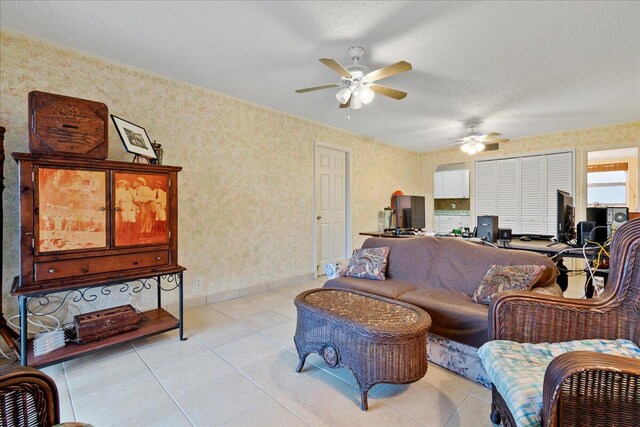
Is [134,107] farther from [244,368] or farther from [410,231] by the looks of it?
[410,231]

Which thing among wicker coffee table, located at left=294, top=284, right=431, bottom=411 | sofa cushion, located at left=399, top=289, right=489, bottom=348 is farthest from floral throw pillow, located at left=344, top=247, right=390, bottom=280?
wicker coffee table, located at left=294, top=284, right=431, bottom=411

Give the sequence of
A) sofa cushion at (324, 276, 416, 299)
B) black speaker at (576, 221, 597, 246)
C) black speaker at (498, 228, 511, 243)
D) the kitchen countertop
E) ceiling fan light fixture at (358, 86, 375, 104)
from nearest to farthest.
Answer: sofa cushion at (324, 276, 416, 299)
ceiling fan light fixture at (358, 86, 375, 104)
black speaker at (576, 221, 597, 246)
black speaker at (498, 228, 511, 243)
the kitchen countertop

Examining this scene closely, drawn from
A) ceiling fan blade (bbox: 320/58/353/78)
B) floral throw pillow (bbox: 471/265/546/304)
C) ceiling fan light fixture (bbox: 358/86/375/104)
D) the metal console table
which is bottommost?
the metal console table

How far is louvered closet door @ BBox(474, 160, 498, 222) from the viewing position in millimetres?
6160

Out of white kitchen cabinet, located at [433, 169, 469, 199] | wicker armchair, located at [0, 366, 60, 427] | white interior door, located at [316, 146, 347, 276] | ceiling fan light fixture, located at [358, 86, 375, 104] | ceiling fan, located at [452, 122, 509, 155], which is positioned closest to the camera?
wicker armchair, located at [0, 366, 60, 427]

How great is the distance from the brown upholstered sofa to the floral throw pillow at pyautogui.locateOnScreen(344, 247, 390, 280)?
7cm

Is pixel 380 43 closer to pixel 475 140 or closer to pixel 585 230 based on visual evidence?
pixel 585 230

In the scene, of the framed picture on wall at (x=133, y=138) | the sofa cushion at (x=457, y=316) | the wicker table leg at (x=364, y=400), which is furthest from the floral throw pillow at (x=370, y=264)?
the framed picture on wall at (x=133, y=138)

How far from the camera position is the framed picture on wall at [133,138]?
2.41 metres

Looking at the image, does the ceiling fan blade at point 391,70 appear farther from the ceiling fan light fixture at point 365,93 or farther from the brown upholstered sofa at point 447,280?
the brown upholstered sofa at point 447,280

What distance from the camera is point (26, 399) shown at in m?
0.89

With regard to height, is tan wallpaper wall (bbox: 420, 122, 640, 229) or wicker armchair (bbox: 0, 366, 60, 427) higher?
tan wallpaper wall (bbox: 420, 122, 640, 229)

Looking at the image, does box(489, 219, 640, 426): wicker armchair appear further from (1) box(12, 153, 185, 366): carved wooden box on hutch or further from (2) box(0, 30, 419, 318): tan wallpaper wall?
(2) box(0, 30, 419, 318): tan wallpaper wall

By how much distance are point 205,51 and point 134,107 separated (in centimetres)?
99
